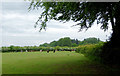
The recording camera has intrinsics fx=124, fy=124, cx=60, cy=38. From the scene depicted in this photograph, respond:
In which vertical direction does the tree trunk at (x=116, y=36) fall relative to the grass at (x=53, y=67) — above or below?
above

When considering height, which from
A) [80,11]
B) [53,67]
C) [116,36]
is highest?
[80,11]

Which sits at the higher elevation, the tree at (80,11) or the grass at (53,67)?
the tree at (80,11)

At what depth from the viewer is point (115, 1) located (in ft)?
35.0

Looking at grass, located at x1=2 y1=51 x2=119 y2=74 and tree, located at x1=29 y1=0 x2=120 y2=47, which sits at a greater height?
tree, located at x1=29 y1=0 x2=120 y2=47

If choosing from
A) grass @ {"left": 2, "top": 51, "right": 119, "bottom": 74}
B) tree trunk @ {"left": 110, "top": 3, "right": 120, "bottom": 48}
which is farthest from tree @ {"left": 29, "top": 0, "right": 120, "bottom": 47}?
grass @ {"left": 2, "top": 51, "right": 119, "bottom": 74}

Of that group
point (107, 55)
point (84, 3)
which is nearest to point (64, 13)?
point (84, 3)

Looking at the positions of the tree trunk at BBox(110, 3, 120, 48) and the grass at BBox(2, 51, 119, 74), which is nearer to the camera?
the grass at BBox(2, 51, 119, 74)

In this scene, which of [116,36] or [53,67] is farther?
[116,36]

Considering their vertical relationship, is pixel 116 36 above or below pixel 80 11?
below

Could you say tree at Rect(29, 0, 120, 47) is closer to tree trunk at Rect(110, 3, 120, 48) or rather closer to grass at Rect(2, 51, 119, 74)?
tree trunk at Rect(110, 3, 120, 48)

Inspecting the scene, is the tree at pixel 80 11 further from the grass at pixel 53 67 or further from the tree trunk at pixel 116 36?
the grass at pixel 53 67

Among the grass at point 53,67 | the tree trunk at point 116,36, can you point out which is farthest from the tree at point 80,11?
the grass at point 53,67

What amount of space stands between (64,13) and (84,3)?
7.59ft

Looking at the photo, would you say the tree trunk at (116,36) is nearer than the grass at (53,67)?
No
